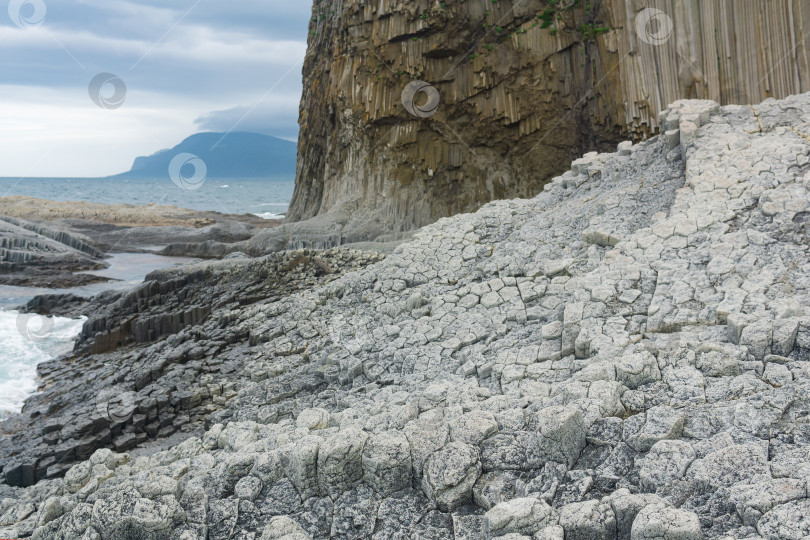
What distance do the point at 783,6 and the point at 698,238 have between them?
7.74 meters

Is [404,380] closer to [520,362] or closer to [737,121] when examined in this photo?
[520,362]

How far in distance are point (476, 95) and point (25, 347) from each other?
11.9 metres

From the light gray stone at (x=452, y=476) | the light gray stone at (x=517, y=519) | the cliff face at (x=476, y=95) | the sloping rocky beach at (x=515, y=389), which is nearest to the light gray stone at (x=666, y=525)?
the sloping rocky beach at (x=515, y=389)

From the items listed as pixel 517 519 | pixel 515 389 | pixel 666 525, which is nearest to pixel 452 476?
pixel 517 519

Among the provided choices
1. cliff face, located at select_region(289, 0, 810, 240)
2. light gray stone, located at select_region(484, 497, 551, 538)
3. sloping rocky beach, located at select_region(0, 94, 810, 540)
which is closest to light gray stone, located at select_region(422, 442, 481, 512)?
sloping rocky beach, located at select_region(0, 94, 810, 540)

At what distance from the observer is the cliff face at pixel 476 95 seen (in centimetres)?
1347

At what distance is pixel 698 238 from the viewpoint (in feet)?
16.3

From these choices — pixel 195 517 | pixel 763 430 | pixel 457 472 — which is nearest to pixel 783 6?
pixel 763 430

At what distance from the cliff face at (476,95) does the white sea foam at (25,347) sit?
712cm

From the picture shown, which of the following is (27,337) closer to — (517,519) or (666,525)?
(517,519)

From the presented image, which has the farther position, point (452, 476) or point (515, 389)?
point (515, 389)

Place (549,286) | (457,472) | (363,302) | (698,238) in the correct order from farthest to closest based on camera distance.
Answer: (363,302) → (549,286) → (698,238) → (457,472)

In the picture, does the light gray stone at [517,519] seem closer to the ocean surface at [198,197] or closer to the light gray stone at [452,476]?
the light gray stone at [452,476]

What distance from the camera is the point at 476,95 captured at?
1559 cm
